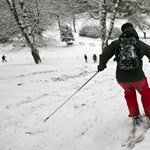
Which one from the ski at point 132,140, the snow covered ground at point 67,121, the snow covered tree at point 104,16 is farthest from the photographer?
the snow covered tree at point 104,16

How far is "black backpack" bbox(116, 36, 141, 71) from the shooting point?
358 centimetres

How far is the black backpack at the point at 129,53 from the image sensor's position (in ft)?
11.8

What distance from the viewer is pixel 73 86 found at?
29.2ft

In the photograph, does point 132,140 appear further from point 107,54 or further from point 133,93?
point 107,54

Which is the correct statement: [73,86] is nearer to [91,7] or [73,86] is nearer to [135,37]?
[135,37]

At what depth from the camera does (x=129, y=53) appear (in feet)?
11.8


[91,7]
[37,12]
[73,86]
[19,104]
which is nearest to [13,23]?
[37,12]

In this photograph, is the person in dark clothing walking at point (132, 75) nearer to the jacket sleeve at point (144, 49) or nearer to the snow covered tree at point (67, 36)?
the jacket sleeve at point (144, 49)

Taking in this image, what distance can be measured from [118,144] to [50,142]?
1.49m

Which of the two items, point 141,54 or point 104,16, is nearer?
point 141,54

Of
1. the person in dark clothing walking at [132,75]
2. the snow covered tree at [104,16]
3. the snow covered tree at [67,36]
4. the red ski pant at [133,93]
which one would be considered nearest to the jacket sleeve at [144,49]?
the person in dark clothing walking at [132,75]

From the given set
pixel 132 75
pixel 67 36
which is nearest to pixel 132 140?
pixel 132 75

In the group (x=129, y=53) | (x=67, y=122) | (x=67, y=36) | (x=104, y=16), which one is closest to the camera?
(x=129, y=53)

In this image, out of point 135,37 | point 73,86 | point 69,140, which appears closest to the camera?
point 135,37
